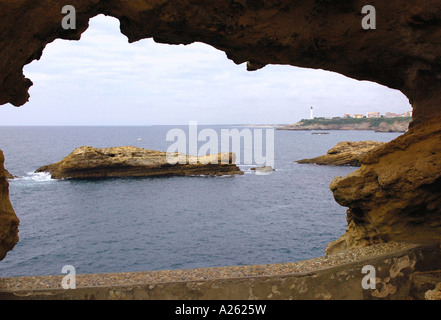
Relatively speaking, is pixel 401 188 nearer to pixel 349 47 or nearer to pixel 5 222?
pixel 349 47

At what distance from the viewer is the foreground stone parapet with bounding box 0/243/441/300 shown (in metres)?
10.1

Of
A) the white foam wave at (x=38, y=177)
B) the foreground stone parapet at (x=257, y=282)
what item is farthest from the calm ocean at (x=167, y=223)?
the foreground stone parapet at (x=257, y=282)

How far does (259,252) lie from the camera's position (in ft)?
95.5

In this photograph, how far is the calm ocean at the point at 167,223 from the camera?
2781 cm

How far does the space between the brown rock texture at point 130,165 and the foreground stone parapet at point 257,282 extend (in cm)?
5246

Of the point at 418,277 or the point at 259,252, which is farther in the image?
the point at 259,252

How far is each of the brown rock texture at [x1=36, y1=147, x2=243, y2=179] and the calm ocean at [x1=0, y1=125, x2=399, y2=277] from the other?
110 inches

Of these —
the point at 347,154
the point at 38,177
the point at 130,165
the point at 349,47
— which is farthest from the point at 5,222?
the point at 347,154

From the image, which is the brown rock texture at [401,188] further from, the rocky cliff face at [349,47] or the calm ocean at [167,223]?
the calm ocean at [167,223]

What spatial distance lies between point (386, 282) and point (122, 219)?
31106 mm
